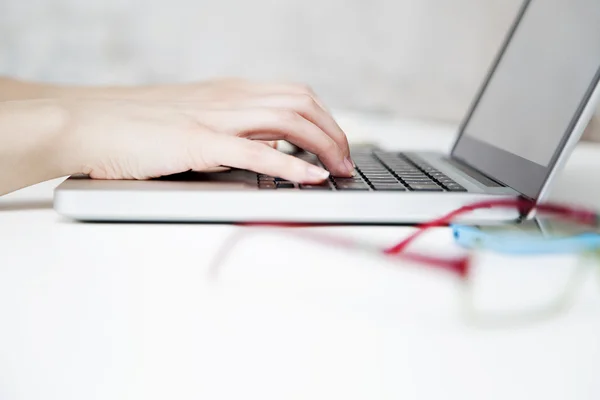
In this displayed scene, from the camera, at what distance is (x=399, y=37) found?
1569 millimetres

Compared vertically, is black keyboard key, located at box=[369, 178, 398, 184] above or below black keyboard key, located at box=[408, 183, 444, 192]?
below

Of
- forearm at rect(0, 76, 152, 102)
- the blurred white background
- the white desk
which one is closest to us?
the white desk

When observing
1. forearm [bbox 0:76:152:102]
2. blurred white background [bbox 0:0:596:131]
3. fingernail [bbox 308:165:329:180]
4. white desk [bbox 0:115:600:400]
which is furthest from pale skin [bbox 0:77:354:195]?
blurred white background [bbox 0:0:596:131]

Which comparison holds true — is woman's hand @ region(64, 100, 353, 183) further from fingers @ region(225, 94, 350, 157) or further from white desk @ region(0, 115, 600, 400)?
white desk @ region(0, 115, 600, 400)

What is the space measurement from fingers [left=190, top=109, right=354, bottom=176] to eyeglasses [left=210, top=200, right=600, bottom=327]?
120 mm

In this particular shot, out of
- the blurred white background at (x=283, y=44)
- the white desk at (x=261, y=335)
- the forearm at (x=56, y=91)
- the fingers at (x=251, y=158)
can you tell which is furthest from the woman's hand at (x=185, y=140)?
the blurred white background at (x=283, y=44)

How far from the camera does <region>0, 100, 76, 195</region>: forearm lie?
0.56 m

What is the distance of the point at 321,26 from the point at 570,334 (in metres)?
1.41

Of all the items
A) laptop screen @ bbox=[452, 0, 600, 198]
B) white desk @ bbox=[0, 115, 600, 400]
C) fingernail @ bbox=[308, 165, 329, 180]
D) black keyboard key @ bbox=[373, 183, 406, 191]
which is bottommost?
white desk @ bbox=[0, 115, 600, 400]

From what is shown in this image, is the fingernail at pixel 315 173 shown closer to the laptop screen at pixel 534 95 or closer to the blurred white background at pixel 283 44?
the laptop screen at pixel 534 95

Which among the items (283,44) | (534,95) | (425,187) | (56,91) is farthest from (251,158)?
(283,44)

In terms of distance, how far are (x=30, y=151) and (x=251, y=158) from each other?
0.19 meters

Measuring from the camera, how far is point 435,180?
1.93ft

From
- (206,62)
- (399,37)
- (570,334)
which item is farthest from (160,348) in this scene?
(206,62)
